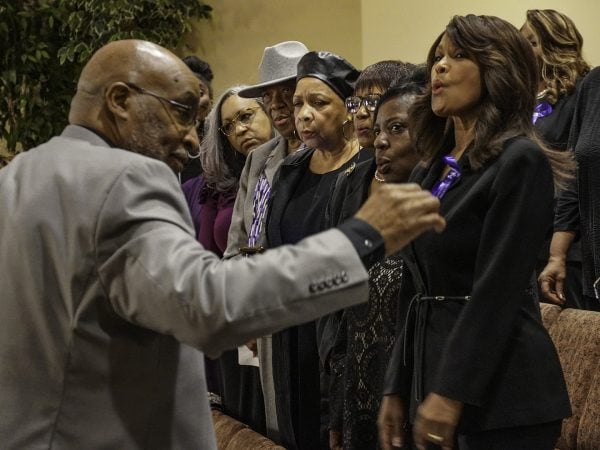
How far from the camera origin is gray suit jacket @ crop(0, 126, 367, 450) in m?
1.29

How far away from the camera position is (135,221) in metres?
1.35

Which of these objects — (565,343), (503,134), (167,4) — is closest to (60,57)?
(167,4)

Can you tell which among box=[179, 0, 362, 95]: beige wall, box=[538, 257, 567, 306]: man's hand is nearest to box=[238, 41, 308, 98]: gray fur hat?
box=[538, 257, 567, 306]: man's hand

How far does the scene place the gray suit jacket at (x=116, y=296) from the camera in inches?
Result: 50.8

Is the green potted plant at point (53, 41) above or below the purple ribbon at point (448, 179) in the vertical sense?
below

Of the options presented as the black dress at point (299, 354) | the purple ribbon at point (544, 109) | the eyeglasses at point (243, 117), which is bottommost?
the black dress at point (299, 354)

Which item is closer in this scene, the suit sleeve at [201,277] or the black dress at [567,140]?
the suit sleeve at [201,277]

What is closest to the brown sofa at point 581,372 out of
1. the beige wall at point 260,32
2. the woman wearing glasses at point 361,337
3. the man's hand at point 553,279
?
the man's hand at point 553,279

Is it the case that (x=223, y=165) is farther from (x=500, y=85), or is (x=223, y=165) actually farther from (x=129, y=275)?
(x=129, y=275)

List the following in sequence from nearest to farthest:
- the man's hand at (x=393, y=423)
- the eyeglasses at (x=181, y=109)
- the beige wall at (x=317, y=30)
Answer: the eyeglasses at (x=181, y=109), the man's hand at (x=393, y=423), the beige wall at (x=317, y=30)

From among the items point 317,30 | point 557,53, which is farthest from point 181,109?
point 317,30

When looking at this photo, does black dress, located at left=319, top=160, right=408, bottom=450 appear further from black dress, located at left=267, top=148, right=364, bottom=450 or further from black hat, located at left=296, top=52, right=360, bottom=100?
black hat, located at left=296, top=52, right=360, bottom=100

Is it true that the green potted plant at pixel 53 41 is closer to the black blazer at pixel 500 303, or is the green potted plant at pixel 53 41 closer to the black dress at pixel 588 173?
the black dress at pixel 588 173

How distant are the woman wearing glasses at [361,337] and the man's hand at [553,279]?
72 centimetres
